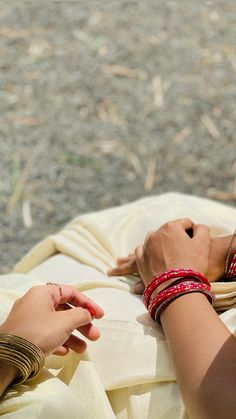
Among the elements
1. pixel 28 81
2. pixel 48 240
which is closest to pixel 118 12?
pixel 28 81

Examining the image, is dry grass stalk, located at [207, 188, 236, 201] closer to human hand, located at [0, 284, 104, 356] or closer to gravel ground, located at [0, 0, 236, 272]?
gravel ground, located at [0, 0, 236, 272]

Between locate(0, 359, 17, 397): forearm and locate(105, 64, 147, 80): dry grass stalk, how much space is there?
2.51m

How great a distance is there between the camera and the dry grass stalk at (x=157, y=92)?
3.46 m

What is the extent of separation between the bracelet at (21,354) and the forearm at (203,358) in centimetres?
25

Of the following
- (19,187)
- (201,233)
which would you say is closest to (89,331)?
(201,233)

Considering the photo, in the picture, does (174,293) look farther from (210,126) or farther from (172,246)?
(210,126)

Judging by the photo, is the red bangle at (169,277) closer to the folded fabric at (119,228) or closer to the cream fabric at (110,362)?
the cream fabric at (110,362)

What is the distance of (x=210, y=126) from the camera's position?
3.38m

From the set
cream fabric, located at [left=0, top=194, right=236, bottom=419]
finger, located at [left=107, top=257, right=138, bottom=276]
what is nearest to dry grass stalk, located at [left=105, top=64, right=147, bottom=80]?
cream fabric, located at [left=0, top=194, right=236, bottom=419]

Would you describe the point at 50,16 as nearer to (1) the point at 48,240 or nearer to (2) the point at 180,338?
(1) the point at 48,240

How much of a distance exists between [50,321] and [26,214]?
5.43 ft

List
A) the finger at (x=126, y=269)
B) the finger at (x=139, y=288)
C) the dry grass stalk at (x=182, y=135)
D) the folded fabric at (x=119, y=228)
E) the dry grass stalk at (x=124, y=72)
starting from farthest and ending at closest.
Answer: the dry grass stalk at (x=124, y=72) < the dry grass stalk at (x=182, y=135) < the folded fabric at (x=119, y=228) < the finger at (x=126, y=269) < the finger at (x=139, y=288)

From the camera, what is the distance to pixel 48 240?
6.79ft

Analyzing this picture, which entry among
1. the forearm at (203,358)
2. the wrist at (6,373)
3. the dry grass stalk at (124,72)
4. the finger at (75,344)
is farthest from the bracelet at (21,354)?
the dry grass stalk at (124,72)
